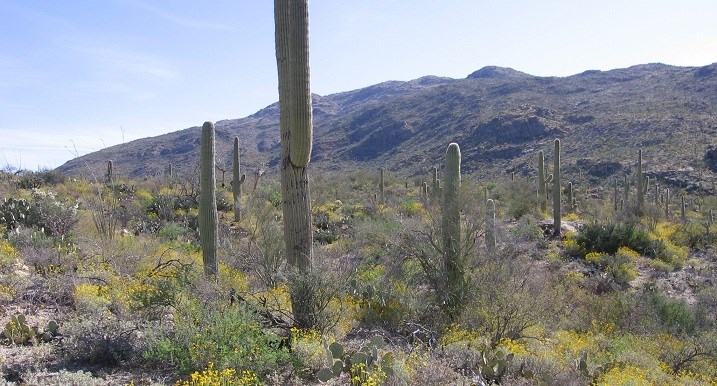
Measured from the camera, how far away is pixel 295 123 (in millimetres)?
7613

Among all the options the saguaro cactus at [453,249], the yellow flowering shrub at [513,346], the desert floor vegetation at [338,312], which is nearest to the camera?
the desert floor vegetation at [338,312]

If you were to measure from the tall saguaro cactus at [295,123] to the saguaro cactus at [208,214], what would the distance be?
2.65 meters

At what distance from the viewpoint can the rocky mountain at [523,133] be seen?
148 ft

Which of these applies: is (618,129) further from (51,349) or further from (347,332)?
(51,349)

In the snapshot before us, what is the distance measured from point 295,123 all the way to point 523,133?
53.6m

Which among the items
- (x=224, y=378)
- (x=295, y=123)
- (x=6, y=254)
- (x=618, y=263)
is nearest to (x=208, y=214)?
(x=295, y=123)

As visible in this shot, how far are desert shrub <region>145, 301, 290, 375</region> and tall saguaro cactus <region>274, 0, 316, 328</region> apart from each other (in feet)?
4.54

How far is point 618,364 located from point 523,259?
3269 mm

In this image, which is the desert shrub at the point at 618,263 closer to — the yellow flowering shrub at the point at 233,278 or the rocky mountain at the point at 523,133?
the yellow flowering shrub at the point at 233,278

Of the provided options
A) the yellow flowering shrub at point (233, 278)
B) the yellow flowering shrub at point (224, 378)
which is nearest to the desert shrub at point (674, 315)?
the yellow flowering shrub at point (233, 278)

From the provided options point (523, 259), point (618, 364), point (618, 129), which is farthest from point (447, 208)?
point (618, 129)

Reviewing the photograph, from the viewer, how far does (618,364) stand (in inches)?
282

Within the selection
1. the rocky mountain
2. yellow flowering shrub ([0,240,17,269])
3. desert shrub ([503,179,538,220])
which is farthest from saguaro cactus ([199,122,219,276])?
the rocky mountain

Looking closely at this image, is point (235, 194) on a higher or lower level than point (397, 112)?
lower
